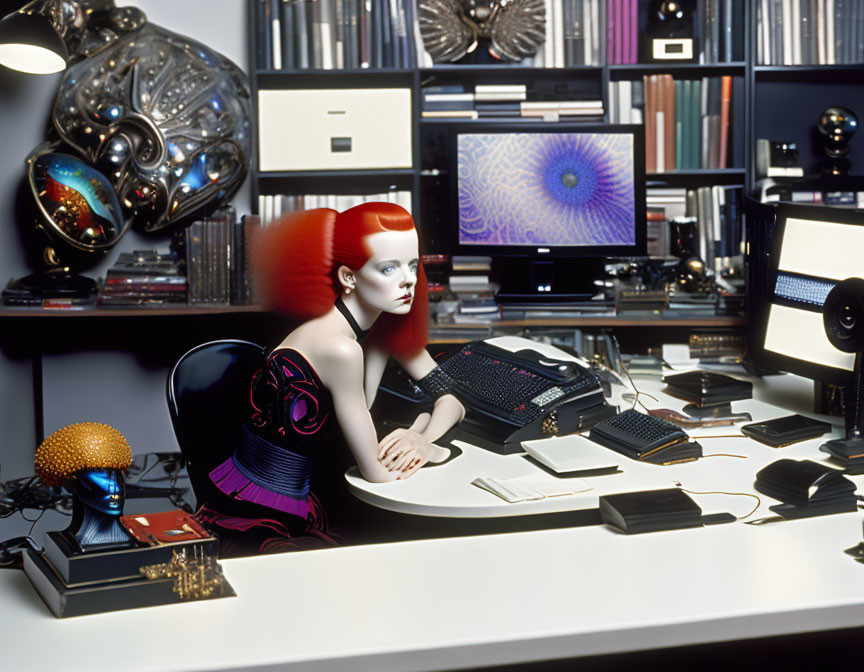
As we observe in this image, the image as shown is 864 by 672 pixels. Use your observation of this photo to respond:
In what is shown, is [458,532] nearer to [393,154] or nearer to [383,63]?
[393,154]

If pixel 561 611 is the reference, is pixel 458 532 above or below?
below

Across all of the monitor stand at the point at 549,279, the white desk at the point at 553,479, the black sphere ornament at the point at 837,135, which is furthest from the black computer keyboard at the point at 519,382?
the black sphere ornament at the point at 837,135

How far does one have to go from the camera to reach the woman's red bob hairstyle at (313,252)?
76.4 inches

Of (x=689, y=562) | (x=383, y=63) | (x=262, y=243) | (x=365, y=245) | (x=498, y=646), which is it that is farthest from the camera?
(x=383, y=63)

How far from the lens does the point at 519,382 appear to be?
2160 mm

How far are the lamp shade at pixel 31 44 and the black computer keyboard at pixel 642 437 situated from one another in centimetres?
206

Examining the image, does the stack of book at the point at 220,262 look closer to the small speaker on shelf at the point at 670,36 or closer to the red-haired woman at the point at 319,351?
the red-haired woman at the point at 319,351

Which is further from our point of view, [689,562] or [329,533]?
[329,533]

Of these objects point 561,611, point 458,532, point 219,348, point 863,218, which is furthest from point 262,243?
point 863,218

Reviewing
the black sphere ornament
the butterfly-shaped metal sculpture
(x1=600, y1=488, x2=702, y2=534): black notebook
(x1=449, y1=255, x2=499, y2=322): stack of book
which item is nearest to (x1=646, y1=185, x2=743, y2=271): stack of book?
the black sphere ornament

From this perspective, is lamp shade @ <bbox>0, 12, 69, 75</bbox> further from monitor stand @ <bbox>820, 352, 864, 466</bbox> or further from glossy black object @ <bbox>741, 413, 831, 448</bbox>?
monitor stand @ <bbox>820, 352, 864, 466</bbox>

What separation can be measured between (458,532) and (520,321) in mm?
1062

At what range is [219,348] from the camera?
2.15 meters

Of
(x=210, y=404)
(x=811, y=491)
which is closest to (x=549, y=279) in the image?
(x=210, y=404)
